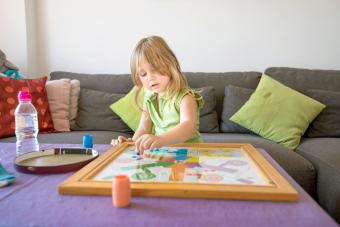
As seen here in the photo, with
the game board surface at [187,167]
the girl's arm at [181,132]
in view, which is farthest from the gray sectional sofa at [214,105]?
the game board surface at [187,167]

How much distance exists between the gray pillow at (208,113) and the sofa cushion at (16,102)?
1.01m

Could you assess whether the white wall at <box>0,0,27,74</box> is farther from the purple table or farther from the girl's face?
the purple table

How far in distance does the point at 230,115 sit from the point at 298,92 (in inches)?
19.4

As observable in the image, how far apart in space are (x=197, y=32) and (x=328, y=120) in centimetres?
120

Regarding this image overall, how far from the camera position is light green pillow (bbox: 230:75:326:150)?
198cm

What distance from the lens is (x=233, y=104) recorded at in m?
2.22

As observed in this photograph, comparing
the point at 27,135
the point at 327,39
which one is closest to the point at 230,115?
the point at 327,39

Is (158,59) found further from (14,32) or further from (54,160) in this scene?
(14,32)

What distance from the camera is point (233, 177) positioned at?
28.9 inches

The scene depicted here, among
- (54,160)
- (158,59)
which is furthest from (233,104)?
(54,160)

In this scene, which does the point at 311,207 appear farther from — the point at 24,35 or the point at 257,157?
the point at 24,35

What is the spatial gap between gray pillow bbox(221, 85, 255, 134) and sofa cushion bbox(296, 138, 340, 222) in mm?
466

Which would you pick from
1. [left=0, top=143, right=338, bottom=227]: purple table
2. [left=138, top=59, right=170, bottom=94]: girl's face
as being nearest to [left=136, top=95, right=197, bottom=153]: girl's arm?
[left=138, top=59, right=170, bottom=94]: girl's face

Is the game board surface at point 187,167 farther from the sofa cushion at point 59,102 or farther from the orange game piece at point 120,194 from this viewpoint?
the sofa cushion at point 59,102
